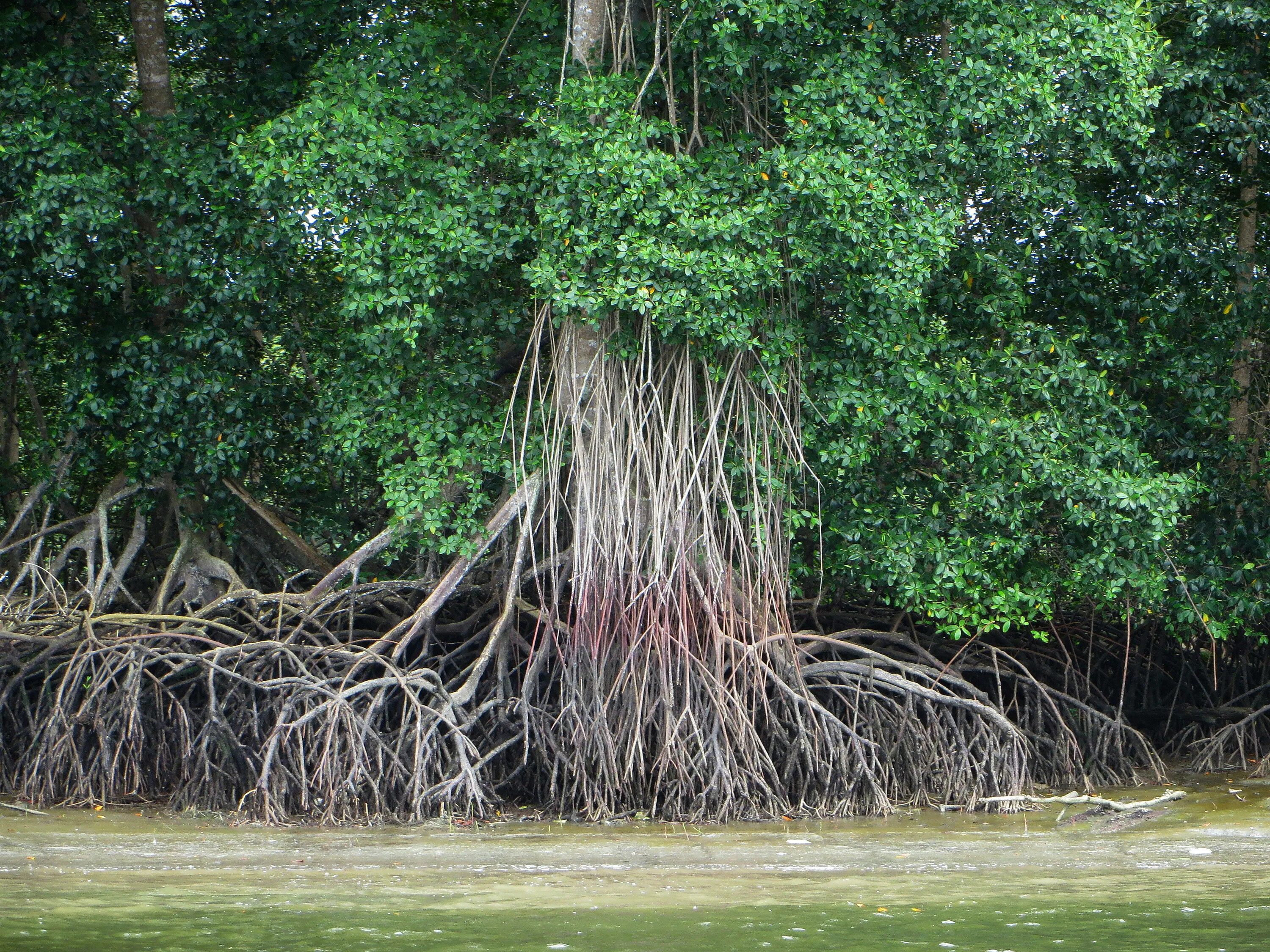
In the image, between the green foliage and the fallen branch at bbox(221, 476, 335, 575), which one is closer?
the green foliage

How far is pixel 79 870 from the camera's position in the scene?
6.34 m

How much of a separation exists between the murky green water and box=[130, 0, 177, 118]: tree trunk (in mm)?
4333

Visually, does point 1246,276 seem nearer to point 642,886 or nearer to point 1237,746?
point 1237,746

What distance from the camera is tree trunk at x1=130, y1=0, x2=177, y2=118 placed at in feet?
29.5

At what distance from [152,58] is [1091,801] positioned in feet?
23.4

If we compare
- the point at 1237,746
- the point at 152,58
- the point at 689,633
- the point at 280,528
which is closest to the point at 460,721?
the point at 689,633

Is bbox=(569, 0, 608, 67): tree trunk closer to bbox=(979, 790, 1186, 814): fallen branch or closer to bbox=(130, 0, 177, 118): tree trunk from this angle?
bbox=(130, 0, 177, 118): tree trunk

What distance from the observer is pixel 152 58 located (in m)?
9.00

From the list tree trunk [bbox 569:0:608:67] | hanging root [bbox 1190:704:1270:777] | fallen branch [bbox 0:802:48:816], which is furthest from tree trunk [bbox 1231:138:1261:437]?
fallen branch [bbox 0:802:48:816]

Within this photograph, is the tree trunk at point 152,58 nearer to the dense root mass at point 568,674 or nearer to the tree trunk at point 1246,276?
the dense root mass at point 568,674

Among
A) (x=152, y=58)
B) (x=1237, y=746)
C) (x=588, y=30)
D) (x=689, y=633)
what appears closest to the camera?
(x=689, y=633)

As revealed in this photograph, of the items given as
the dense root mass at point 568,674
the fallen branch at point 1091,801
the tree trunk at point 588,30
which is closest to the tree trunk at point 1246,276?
the dense root mass at point 568,674

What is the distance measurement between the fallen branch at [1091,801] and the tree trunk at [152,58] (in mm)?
6497

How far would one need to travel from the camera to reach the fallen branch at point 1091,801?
25.7ft
